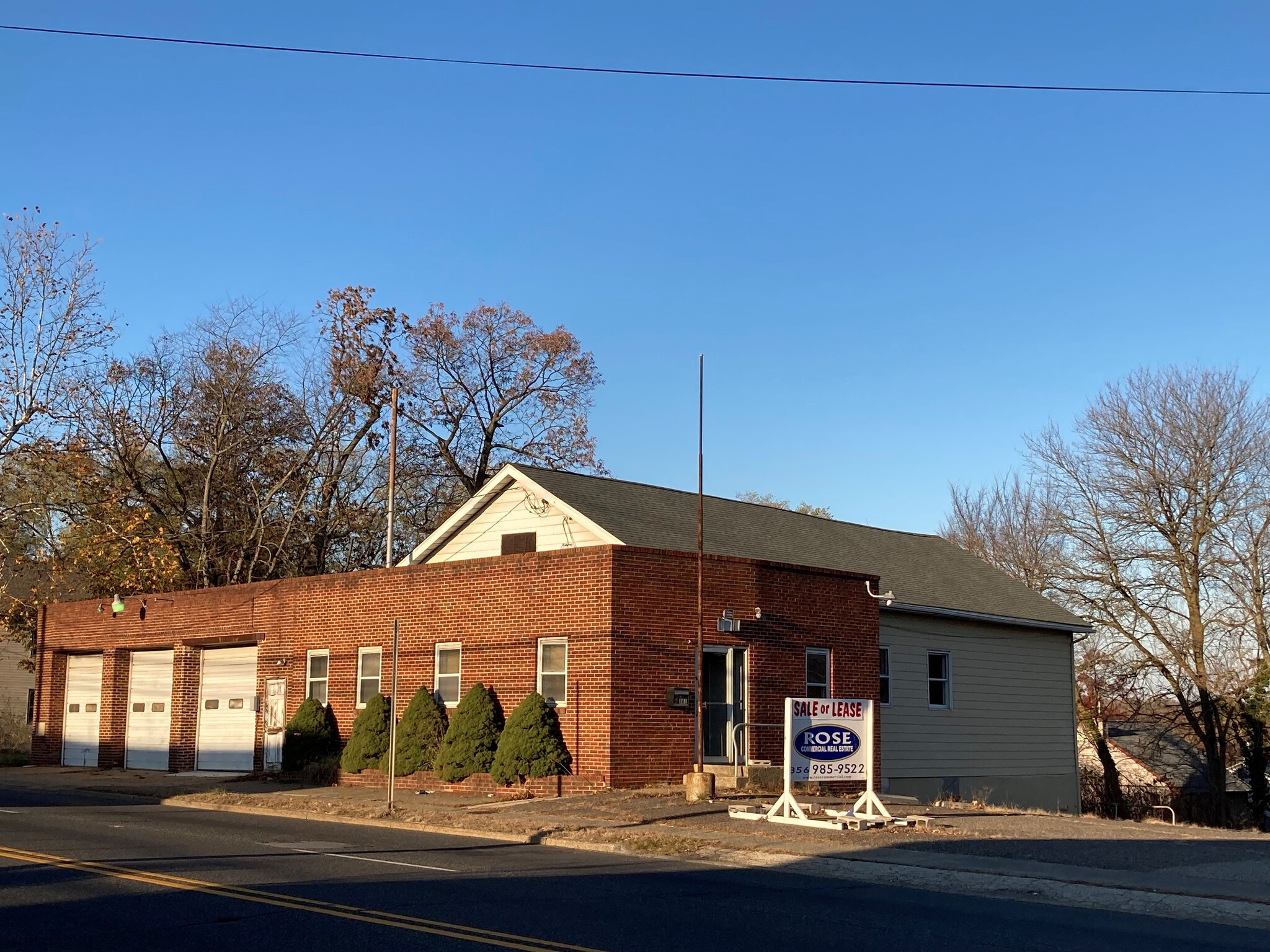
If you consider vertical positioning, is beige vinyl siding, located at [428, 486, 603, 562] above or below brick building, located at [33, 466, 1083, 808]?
above

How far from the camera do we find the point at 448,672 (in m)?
25.0

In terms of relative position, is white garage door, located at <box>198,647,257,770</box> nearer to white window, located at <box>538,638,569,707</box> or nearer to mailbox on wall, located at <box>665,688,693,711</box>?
white window, located at <box>538,638,569,707</box>

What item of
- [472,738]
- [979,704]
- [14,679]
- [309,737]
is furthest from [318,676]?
[14,679]

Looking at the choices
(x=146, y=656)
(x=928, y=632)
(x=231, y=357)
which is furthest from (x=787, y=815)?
(x=231, y=357)

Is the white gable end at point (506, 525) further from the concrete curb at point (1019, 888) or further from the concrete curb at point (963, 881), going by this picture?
the concrete curb at point (1019, 888)

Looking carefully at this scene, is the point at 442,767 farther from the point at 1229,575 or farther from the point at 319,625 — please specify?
the point at 1229,575

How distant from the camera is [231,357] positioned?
4256 cm

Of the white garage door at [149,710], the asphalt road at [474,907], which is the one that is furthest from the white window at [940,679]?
the white garage door at [149,710]

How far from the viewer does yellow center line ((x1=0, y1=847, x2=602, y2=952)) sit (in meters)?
9.00

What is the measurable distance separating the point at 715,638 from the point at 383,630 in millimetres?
7152

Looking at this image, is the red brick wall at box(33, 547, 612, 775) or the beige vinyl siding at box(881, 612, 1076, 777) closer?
the red brick wall at box(33, 547, 612, 775)

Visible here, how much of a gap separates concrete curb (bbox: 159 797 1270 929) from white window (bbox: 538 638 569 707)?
533cm

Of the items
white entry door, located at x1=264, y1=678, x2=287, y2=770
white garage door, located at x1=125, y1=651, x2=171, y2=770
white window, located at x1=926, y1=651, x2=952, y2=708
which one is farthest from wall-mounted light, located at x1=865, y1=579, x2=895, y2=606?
white garage door, located at x1=125, y1=651, x2=171, y2=770

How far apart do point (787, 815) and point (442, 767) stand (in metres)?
8.21
